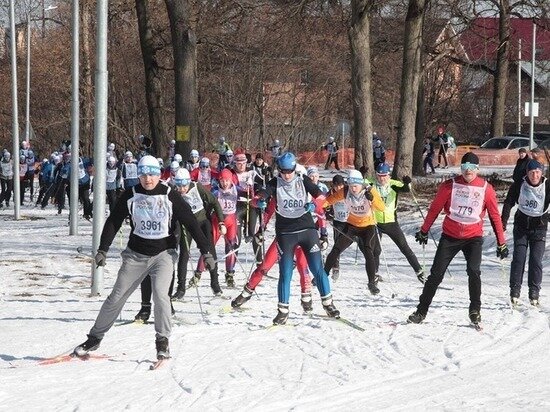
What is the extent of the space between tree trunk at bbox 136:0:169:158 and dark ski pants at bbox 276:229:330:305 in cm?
1862

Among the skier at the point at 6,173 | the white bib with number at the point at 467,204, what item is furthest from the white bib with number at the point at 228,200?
the skier at the point at 6,173

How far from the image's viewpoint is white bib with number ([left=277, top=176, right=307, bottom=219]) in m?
11.6

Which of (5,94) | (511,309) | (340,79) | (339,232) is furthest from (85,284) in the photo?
(5,94)

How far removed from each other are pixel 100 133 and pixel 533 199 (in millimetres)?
5555

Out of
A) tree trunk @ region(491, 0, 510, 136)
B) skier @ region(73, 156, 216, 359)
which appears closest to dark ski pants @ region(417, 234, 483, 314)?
skier @ region(73, 156, 216, 359)

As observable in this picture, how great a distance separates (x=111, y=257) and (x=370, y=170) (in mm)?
10959

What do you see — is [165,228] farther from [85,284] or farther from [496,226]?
[85,284]

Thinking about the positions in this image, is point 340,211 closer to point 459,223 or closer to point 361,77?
point 459,223

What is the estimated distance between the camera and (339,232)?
14734mm

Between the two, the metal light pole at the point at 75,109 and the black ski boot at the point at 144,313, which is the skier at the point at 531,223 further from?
the metal light pole at the point at 75,109

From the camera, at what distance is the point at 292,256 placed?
11.5 metres

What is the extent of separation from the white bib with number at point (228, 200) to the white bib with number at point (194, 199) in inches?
60.2

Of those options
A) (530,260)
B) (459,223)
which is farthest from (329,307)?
(530,260)

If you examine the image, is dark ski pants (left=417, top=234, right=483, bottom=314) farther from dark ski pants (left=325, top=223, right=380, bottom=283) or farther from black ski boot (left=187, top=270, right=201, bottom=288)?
black ski boot (left=187, top=270, right=201, bottom=288)
